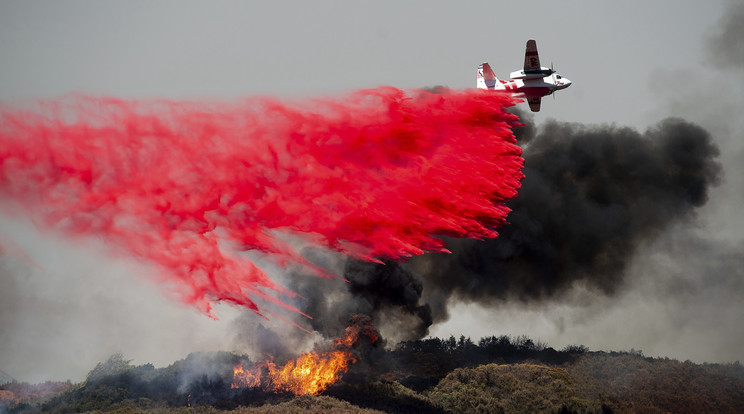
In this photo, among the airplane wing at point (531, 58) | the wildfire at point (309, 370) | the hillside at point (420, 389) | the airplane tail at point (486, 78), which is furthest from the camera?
the wildfire at point (309, 370)

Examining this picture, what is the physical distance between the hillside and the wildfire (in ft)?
3.79

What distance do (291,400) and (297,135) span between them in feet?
91.4

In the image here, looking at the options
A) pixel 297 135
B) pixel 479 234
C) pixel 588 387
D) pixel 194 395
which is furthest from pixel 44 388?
pixel 588 387

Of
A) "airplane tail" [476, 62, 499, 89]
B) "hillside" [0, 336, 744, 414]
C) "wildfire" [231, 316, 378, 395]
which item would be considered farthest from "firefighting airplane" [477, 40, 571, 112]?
"hillside" [0, 336, 744, 414]

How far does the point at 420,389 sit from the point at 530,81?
1572 inches

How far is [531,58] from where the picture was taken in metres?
55.0

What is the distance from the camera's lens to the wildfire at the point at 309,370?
6869 cm

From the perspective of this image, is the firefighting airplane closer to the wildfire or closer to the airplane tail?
the airplane tail

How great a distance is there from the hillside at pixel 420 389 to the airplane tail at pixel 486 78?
34.2 metres

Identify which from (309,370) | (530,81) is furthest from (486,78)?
(309,370)

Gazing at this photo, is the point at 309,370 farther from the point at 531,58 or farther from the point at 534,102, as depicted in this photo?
the point at 531,58

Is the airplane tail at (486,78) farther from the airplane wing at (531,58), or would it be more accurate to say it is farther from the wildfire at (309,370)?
the wildfire at (309,370)

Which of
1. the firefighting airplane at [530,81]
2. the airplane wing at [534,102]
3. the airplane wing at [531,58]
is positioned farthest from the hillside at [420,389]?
the airplane wing at [531,58]

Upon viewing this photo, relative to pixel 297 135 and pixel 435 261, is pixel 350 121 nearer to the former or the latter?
pixel 297 135
